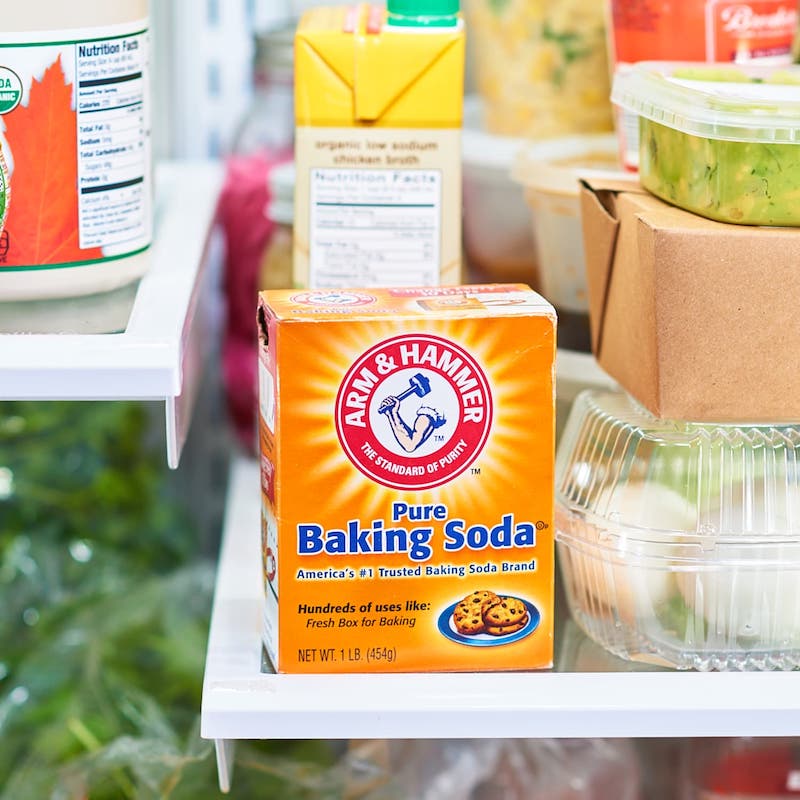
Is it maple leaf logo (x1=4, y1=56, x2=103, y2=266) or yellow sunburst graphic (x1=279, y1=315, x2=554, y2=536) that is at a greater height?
maple leaf logo (x1=4, y1=56, x2=103, y2=266)

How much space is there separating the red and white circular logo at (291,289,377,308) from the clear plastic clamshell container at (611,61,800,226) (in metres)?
0.19

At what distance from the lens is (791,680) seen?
0.67 metres

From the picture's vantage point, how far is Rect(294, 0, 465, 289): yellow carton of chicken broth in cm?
73

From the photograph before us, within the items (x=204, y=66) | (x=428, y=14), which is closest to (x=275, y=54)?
(x=204, y=66)

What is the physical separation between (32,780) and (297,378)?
408 millimetres

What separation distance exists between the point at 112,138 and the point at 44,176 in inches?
1.9

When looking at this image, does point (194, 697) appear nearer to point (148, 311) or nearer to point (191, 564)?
point (191, 564)

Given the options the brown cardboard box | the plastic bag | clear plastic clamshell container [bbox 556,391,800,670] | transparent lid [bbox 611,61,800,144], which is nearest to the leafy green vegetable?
the plastic bag

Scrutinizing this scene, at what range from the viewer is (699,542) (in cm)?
68

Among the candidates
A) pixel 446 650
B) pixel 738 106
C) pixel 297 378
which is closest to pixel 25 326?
pixel 297 378

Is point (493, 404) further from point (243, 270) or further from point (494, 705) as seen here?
point (243, 270)

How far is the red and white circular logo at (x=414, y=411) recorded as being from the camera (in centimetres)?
62

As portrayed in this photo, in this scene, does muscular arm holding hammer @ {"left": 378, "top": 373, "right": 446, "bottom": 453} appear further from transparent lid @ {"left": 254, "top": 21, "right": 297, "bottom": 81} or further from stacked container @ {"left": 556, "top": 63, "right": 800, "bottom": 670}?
transparent lid @ {"left": 254, "top": 21, "right": 297, "bottom": 81}

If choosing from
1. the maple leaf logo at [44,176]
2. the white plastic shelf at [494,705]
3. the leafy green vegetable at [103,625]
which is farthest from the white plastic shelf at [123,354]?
the leafy green vegetable at [103,625]
